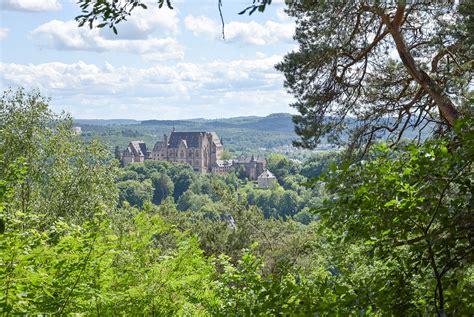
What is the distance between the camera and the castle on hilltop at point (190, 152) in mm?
149250

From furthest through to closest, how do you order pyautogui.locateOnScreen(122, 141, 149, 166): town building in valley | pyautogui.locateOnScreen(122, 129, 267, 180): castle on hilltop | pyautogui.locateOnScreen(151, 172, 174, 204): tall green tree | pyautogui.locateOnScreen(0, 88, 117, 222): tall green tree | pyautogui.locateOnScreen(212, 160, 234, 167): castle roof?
pyautogui.locateOnScreen(212, 160, 234, 167): castle roof < pyautogui.locateOnScreen(122, 129, 267, 180): castle on hilltop < pyautogui.locateOnScreen(122, 141, 149, 166): town building in valley < pyautogui.locateOnScreen(151, 172, 174, 204): tall green tree < pyautogui.locateOnScreen(0, 88, 117, 222): tall green tree

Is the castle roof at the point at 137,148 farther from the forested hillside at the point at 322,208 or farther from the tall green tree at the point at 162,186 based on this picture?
the forested hillside at the point at 322,208

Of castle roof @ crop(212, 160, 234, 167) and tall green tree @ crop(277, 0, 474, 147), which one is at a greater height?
tall green tree @ crop(277, 0, 474, 147)

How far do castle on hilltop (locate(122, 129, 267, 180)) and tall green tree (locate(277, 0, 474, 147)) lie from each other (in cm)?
13320

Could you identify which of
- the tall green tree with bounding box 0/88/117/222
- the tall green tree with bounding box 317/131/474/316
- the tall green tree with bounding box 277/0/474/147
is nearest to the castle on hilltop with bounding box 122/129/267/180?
the tall green tree with bounding box 0/88/117/222

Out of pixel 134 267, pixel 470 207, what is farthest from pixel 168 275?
pixel 470 207

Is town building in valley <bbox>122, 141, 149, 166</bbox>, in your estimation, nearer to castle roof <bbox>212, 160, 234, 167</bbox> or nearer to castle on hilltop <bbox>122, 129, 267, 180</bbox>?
castle on hilltop <bbox>122, 129, 267, 180</bbox>

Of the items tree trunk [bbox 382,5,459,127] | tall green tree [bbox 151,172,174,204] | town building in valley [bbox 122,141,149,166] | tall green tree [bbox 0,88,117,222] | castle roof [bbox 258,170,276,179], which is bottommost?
tall green tree [bbox 151,172,174,204]

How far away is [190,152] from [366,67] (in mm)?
141094

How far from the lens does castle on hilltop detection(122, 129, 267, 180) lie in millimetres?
149250

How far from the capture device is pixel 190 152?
15162 centimetres

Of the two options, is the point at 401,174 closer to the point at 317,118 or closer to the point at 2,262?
the point at 2,262

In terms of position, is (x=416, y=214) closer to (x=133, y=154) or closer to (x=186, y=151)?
(x=133, y=154)

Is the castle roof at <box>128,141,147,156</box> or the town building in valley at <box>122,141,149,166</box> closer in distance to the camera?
the town building in valley at <box>122,141,149,166</box>
